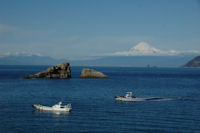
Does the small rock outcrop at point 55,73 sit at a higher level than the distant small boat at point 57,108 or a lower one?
higher

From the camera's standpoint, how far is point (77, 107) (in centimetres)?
7475

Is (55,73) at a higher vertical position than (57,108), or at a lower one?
higher

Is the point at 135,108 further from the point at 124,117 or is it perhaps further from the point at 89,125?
the point at 89,125

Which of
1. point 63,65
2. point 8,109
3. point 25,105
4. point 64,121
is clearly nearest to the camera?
point 64,121

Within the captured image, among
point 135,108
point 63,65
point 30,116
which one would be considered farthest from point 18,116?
point 63,65

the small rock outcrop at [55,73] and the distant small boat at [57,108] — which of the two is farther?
the small rock outcrop at [55,73]

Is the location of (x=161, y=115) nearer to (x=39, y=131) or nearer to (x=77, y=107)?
(x=77, y=107)

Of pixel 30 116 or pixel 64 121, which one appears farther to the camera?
pixel 30 116

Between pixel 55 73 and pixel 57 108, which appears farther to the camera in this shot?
pixel 55 73

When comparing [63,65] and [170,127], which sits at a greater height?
[63,65]

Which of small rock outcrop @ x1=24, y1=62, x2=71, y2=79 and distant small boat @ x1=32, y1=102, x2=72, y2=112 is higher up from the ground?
small rock outcrop @ x1=24, y1=62, x2=71, y2=79

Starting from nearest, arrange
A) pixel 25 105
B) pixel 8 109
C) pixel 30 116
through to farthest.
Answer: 1. pixel 30 116
2. pixel 8 109
3. pixel 25 105

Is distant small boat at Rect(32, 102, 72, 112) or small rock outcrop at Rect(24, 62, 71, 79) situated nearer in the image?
distant small boat at Rect(32, 102, 72, 112)

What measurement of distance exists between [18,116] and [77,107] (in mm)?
15930
